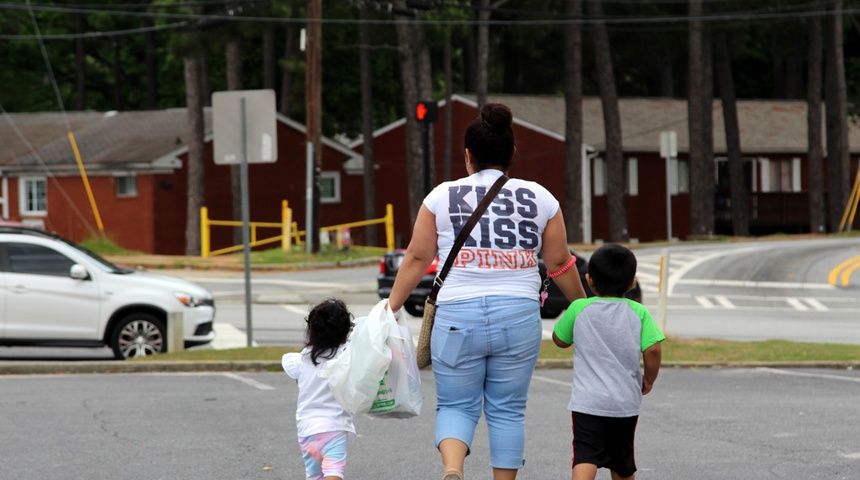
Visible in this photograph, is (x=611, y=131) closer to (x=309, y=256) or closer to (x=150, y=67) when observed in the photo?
(x=309, y=256)

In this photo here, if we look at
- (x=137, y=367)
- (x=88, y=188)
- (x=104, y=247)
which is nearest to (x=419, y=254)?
(x=137, y=367)

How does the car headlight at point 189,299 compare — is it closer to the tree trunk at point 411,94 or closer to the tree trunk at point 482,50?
the tree trunk at point 411,94

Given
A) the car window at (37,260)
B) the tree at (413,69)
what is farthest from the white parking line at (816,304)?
the tree at (413,69)

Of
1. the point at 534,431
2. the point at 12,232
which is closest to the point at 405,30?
the point at 12,232

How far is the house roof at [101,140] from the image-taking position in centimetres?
4159

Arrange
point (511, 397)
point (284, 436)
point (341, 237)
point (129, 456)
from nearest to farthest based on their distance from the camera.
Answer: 1. point (511, 397)
2. point (129, 456)
3. point (284, 436)
4. point (341, 237)

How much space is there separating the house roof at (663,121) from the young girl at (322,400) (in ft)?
134

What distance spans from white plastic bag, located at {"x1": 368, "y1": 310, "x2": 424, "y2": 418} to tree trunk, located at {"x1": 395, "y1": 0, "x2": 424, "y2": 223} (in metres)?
30.4

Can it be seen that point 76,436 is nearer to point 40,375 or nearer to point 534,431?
point 534,431

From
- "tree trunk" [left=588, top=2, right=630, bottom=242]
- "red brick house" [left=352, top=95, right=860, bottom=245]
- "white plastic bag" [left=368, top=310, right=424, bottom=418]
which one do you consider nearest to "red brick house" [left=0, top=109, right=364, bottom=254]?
"red brick house" [left=352, top=95, right=860, bottom=245]

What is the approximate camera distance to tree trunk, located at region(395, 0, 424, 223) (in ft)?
124

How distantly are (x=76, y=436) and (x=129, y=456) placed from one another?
38.7 inches

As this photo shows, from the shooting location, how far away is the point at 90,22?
57438 mm

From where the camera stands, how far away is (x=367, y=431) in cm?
962
